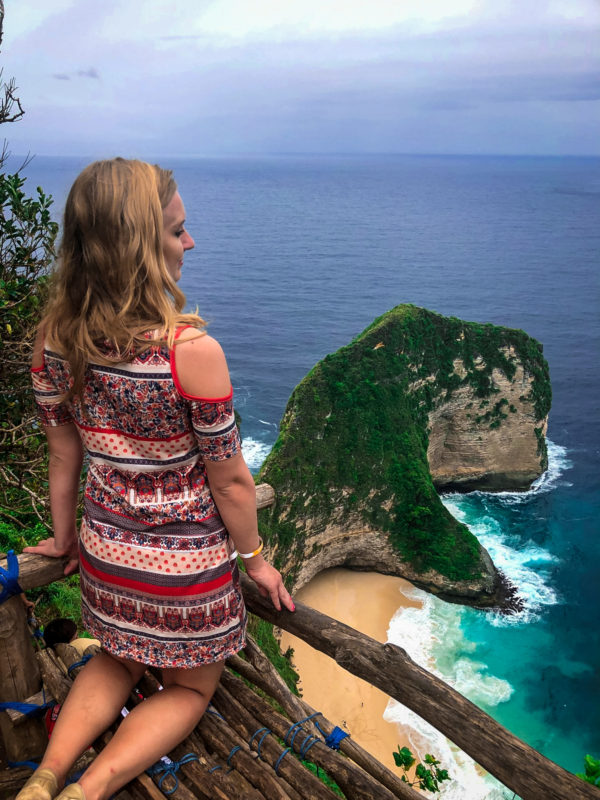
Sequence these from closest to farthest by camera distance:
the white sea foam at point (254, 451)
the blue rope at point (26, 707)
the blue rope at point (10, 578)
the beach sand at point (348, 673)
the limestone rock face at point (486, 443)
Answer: the blue rope at point (10, 578), the blue rope at point (26, 707), the beach sand at point (348, 673), the limestone rock face at point (486, 443), the white sea foam at point (254, 451)

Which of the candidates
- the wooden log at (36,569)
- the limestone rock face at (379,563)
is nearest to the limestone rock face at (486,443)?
the limestone rock face at (379,563)

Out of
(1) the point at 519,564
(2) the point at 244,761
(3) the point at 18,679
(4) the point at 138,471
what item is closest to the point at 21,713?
(3) the point at 18,679

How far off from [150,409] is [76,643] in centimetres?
277

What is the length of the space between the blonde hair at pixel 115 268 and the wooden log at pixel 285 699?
2.71m

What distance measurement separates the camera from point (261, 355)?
217 feet

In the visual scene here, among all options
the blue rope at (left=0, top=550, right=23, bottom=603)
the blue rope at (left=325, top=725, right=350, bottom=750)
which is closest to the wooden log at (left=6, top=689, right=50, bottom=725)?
the blue rope at (left=0, top=550, right=23, bottom=603)

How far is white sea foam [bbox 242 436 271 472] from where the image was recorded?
42.3 metres

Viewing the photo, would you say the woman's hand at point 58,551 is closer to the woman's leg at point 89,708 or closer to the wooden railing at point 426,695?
the wooden railing at point 426,695

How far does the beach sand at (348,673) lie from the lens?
22609 millimetres

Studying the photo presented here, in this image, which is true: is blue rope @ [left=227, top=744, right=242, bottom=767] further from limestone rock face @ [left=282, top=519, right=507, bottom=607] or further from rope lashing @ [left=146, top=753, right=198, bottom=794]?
limestone rock face @ [left=282, top=519, right=507, bottom=607]

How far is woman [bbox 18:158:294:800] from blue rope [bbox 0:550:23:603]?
0.43m

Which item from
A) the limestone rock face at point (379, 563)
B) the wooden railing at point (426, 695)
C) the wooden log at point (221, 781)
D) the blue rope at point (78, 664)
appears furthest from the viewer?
the limestone rock face at point (379, 563)

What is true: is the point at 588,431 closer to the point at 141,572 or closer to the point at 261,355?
the point at 261,355

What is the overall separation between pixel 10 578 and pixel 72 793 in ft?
4.59
